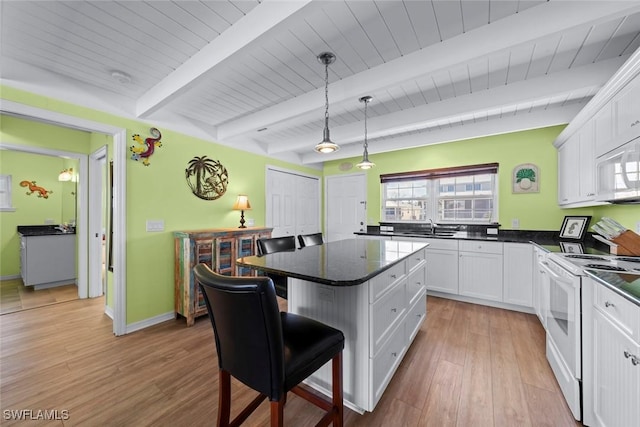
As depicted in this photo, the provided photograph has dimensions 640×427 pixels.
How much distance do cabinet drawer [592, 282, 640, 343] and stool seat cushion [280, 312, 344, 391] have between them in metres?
1.23

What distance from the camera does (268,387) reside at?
3.35 feet

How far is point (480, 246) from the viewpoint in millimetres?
3248

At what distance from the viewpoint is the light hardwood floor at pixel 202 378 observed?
5.03 feet

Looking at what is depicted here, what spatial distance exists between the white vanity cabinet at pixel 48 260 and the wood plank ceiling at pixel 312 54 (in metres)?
3.06

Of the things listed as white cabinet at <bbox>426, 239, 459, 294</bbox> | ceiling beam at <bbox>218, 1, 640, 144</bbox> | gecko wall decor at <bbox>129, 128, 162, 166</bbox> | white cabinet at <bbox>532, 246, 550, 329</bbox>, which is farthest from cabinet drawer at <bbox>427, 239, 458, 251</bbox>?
gecko wall decor at <bbox>129, 128, 162, 166</bbox>

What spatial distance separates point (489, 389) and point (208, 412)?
1878mm

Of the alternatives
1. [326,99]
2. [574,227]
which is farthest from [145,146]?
[574,227]

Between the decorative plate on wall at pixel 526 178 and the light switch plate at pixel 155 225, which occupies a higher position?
the decorative plate on wall at pixel 526 178

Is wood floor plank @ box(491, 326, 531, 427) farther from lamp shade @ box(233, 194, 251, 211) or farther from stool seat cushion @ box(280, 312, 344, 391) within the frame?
lamp shade @ box(233, 194, 251, 211)

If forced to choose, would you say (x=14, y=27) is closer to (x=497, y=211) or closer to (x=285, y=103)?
(x=285, y=103)

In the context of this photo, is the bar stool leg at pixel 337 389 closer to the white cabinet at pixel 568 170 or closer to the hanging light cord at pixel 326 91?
the hanging light cord at pixel 326 91

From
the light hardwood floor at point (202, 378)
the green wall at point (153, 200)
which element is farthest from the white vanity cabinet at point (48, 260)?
the green wall at point (153, 200)

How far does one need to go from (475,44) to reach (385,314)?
1846mm

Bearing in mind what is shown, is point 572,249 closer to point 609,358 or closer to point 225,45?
point 609,358
